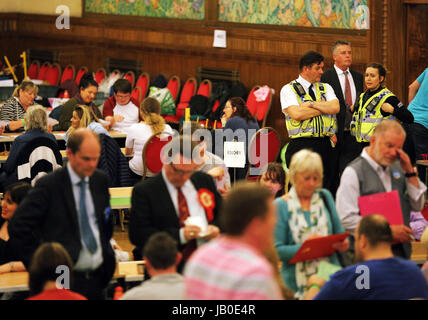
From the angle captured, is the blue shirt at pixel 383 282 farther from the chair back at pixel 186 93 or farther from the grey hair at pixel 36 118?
the chair back at pixel 186 93

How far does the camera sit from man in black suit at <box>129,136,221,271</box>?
4859 mm

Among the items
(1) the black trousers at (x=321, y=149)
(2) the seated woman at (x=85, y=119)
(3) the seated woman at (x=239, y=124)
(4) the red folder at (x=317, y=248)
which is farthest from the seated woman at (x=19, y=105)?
(4) the red folder at (x=317, y=248)

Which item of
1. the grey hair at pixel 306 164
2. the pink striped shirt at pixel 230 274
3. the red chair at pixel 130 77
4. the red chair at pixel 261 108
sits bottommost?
the pink striped shirt at pixel 230 274

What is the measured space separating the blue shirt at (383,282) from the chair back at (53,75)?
13.3m

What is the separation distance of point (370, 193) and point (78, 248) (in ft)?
6.03

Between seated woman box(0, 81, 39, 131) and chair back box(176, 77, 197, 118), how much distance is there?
13.4 ft

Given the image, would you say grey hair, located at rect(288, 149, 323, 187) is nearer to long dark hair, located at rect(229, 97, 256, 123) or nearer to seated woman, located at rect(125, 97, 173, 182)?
seated woman, located at rect(125, 97, 173, 182)

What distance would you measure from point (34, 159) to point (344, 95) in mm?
3129

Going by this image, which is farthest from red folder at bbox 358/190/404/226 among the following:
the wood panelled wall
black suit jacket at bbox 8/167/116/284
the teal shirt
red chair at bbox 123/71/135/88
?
red chair at bbox 123/71/135/88

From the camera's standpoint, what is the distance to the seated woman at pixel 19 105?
973 cm

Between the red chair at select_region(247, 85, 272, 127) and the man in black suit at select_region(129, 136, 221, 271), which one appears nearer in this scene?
the man in black suit at select_region(129, 136, 221, 271)
